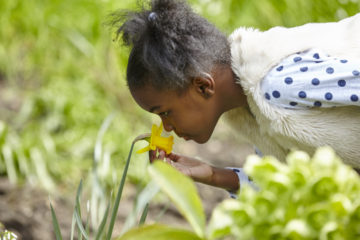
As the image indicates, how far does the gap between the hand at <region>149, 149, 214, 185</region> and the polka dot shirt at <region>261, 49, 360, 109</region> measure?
0.31 meters

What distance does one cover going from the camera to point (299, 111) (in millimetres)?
1400

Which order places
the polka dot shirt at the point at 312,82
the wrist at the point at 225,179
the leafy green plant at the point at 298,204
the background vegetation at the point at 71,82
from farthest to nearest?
the background vegetation at the point at 71,82, the wrist at the point at 225,179, the polka dot shirt at the point at 312,82, the leafy green plant at the point at 298,204

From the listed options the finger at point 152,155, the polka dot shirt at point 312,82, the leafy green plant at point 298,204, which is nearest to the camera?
the leafy green plant at point 298,204

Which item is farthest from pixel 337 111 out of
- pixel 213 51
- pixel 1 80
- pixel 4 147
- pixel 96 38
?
pixel 1 80

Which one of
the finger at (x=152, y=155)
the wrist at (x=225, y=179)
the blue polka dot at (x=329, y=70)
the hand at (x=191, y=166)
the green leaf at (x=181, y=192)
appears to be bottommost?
the wrist at (x=225, y=179)

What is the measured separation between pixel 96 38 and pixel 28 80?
619mm

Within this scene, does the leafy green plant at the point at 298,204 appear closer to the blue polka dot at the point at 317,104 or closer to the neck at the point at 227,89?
the blue polka dot at the point at 317,104

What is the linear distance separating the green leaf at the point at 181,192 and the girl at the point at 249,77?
65cm

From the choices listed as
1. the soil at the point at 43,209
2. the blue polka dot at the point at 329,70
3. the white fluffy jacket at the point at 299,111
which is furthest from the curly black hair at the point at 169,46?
the soil at the point at 43,209

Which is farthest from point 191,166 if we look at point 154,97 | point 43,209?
point 43,209

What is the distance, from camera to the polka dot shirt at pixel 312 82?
132 cm

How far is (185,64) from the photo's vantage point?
1427mm

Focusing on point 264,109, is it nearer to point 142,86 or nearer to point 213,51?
point 213,51

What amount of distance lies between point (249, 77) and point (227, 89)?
0.31ft
